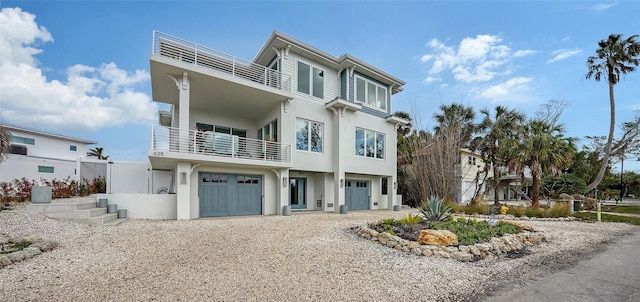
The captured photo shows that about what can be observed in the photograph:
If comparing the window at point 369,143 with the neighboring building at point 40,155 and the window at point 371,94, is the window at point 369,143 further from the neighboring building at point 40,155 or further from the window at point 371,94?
the neighboring building at point 40,155

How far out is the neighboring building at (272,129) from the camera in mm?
11391

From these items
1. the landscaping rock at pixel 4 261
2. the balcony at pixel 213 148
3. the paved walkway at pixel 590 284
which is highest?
the balcony at pixel 213 148

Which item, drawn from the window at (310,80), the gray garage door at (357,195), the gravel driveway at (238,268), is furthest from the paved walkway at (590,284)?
the window at (310,80)

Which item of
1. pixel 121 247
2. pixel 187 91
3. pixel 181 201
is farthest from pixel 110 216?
pixel 187 91

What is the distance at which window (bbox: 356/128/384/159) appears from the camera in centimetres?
1708

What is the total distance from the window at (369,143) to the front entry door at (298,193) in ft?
12.5

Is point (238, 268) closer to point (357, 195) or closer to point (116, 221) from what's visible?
point (116, 221)

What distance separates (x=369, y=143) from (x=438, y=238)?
1112cm

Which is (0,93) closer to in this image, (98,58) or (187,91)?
(98,58)

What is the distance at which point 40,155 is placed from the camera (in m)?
22.6

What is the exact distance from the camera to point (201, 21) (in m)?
12.6

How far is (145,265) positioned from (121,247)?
1780 millimetres

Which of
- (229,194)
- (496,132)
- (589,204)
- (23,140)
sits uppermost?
(496,132)

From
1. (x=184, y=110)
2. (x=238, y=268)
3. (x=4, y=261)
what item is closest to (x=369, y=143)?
(x=184, y=110)
